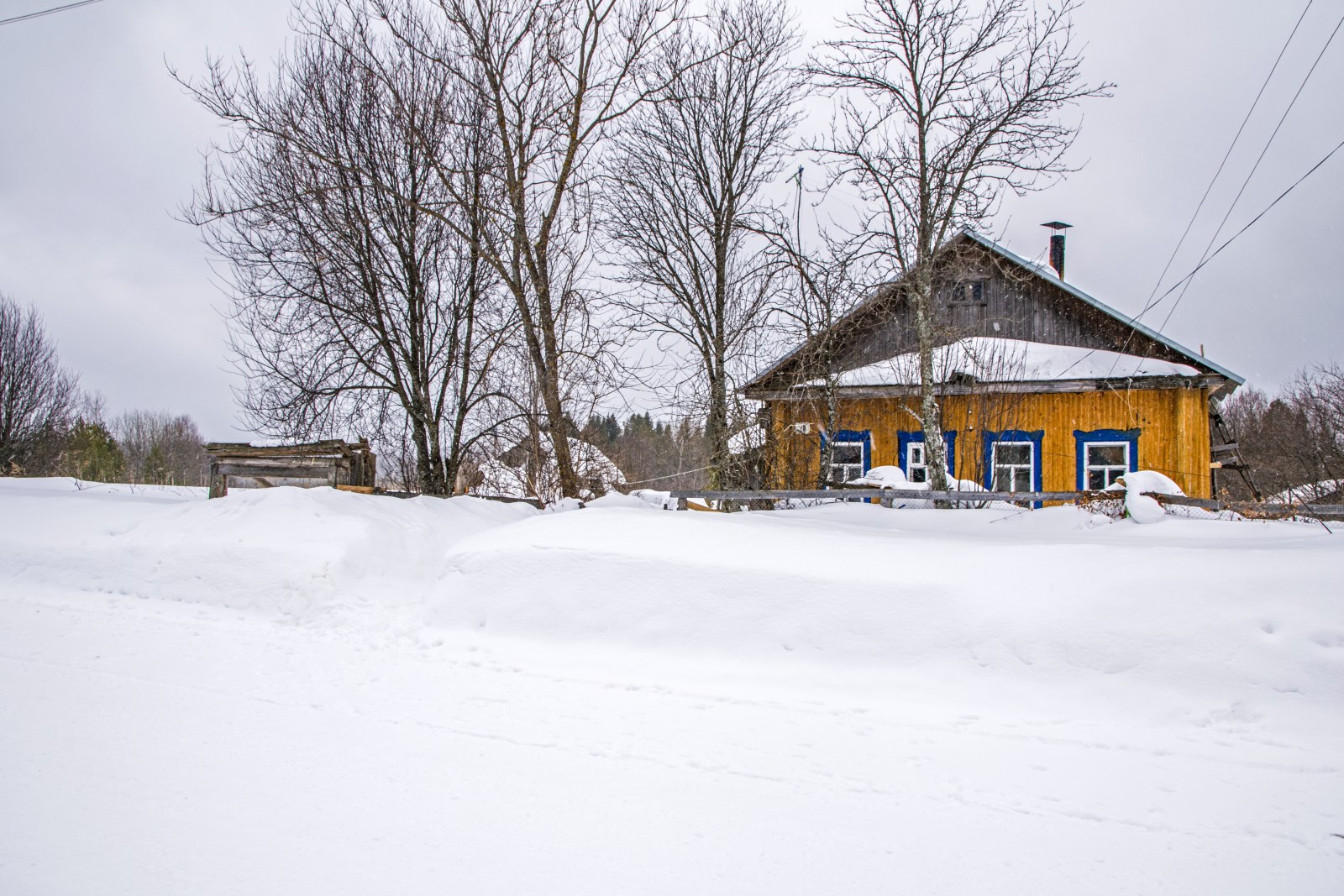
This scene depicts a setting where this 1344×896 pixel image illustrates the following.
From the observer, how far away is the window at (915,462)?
1666 cm

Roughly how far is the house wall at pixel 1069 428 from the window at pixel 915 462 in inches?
15.4

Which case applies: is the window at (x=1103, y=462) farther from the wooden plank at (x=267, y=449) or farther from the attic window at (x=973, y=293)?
the wooden plank at (x=267, y=449)

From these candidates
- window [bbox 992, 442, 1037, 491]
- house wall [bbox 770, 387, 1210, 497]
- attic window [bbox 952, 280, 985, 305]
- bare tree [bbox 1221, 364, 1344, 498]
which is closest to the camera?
house wall [bbox 770, 387, 1210, 497]

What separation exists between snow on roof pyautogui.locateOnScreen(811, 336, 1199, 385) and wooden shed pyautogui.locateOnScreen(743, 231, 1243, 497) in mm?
39

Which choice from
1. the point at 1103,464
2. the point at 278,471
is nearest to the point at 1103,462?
the point at 1103,464

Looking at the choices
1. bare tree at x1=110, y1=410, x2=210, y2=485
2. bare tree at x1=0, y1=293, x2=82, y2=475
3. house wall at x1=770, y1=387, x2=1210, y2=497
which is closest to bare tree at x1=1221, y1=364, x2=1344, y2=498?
house wall at x1=770, y1=387, x2=1210, y2=497

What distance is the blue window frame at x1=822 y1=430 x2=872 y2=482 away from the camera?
1712 cm

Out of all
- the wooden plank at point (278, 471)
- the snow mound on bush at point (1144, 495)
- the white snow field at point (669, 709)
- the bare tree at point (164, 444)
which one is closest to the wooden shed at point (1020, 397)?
the snow mound on bush at point (1144, 495)

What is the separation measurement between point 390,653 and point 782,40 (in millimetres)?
16256

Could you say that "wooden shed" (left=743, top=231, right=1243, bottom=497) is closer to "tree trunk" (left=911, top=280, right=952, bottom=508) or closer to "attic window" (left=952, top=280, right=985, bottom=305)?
"attic window" (left=952, top=280, right=985, bottom=305)

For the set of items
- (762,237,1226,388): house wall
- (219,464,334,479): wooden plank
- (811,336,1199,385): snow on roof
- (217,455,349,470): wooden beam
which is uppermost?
(762,237,1226,388): house wall

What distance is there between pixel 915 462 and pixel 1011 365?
11.6 feet

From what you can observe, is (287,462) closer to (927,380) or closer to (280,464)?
(280,464)

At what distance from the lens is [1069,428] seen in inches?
637
